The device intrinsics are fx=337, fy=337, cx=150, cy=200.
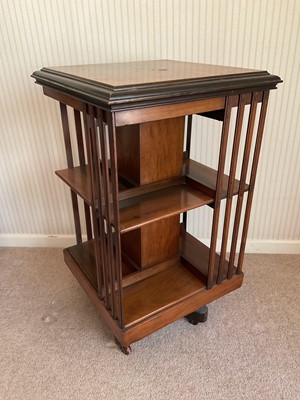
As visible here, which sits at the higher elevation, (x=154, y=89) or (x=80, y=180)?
(x=154, y=89)

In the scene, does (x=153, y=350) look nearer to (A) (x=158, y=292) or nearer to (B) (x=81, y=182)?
(A) (x=158, y=292)

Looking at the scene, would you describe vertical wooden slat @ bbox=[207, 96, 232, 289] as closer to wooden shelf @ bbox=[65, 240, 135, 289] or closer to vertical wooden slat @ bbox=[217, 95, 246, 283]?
vertical wooden slat @ bbox=[217, 95, 246, 283]

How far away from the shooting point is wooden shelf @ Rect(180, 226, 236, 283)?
4.01ft

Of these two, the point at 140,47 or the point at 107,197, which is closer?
the point at 107,197

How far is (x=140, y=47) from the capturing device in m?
1.31

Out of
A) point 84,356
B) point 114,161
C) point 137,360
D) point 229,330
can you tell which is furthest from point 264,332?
point 114,161

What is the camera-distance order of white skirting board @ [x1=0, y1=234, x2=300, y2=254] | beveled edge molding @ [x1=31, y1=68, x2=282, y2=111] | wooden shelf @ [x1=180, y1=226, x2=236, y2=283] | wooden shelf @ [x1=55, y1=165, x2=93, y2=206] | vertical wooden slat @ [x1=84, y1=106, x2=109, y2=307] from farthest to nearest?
white skirting board @ [x1=0, y1=234, x2=300, y2=254], wooden shelf @ [x1=180, y1=226, x2=236, y2=283], wooden shelf @ [x1=55, y1=165, x2=93, y2=206], vertical wooden slat @ [x1=84, y1=106, x2=109, y2=307], beveled edge molding @ [x1=31, y1=68, x2=282, y2=111]

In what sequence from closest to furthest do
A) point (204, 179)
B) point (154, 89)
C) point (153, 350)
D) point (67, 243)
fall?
point (154, 89), point (204, 179), point (153, 350), point (67, 243)

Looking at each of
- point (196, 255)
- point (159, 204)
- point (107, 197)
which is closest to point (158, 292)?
point (196, 255)

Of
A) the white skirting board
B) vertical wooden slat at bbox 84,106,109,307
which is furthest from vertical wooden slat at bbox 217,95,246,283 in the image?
the white skirting board

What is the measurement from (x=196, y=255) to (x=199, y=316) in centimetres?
23

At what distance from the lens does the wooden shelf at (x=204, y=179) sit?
1.05 meters

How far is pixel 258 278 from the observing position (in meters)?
1.57

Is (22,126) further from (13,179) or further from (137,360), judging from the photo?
(137,360)
